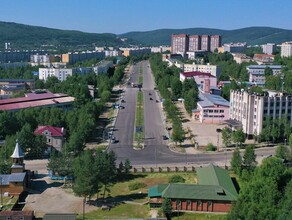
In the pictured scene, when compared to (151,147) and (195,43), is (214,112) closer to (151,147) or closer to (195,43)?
(151,147)

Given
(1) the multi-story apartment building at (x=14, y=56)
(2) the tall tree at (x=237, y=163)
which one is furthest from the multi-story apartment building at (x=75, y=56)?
(2) the tall tree at (x=237, y=163)

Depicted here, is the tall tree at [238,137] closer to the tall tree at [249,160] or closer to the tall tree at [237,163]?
the tall tree at [249,160]

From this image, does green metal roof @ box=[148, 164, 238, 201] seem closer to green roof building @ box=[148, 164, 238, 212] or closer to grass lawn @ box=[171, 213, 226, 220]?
green roof building @ box=[148, 164, 238, 212]

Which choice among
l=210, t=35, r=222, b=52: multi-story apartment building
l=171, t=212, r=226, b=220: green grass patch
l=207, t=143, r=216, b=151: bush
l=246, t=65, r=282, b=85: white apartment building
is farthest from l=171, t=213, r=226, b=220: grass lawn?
l=210, t=35, r=222, b=52: multi-story apartment building

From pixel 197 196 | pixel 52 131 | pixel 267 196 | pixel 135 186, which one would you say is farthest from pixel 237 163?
pixel 52 131

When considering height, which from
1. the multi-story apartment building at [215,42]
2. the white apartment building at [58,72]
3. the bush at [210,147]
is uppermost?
the multi-story apartment building at [215,42]

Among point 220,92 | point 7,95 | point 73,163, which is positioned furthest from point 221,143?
point 7,95

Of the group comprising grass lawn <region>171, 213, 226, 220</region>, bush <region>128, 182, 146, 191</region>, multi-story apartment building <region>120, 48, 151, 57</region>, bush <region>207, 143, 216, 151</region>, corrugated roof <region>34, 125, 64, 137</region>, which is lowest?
grass lawn <region>171, 213, 226, 220</region>
